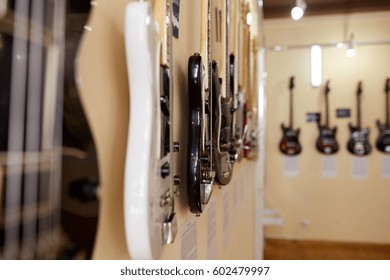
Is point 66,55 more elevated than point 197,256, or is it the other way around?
point 66,55

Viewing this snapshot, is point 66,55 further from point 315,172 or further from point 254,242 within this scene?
point 315,172

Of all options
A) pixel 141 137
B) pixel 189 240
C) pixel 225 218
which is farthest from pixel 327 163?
pixel 141 137

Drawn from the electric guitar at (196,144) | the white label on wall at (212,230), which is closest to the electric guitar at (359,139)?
the white label on wall at (212,230)

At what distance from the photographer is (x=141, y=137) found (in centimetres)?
30

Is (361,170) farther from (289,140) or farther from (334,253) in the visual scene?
(289,140)

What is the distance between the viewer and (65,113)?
239mm

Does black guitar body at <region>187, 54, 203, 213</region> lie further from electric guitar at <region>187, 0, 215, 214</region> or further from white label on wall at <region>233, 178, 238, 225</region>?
white label on wall at <region>233, 178, 238, 225</region>

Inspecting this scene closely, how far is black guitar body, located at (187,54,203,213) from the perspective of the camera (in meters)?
0.54

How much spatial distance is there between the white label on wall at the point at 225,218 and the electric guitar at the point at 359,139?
712mm

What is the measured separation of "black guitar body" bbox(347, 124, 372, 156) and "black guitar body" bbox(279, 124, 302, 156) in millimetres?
486

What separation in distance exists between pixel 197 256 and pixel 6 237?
540mm

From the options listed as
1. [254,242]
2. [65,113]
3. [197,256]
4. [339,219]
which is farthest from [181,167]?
[254,242]

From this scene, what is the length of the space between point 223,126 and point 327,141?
1881mm

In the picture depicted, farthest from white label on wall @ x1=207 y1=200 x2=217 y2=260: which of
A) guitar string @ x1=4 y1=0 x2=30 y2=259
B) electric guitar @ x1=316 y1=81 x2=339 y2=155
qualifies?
electric guitar @ x1=316 y1=81 x2=339 y2=155
